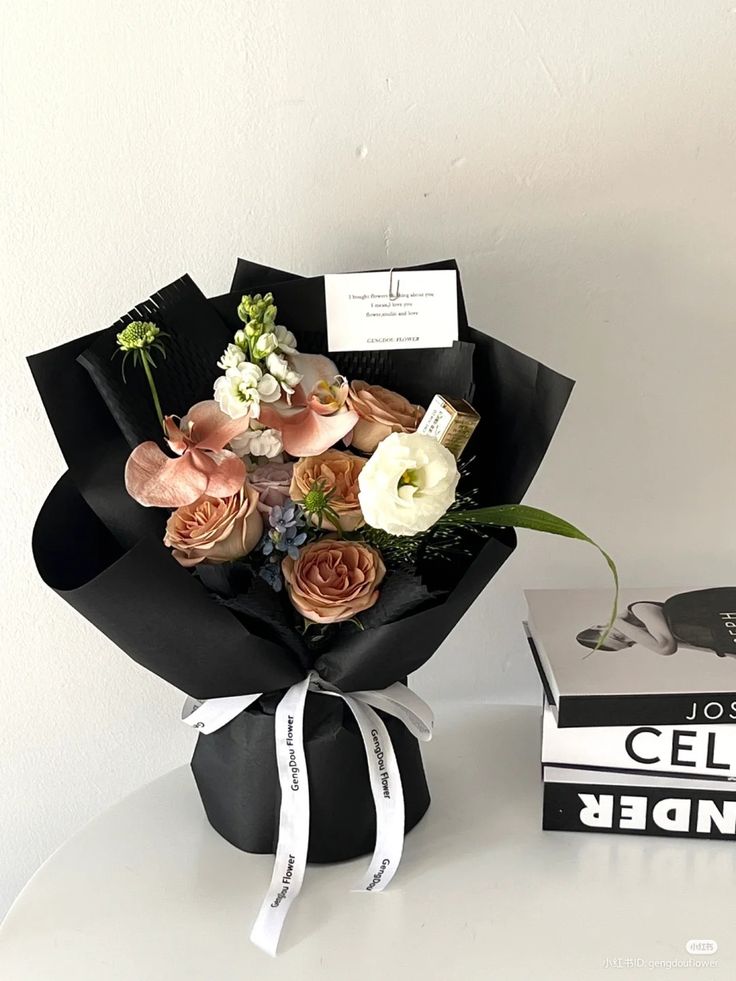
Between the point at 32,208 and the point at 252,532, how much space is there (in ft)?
1.32

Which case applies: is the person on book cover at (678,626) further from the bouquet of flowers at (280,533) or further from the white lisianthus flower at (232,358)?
the white lisianthus flower at (232,358)


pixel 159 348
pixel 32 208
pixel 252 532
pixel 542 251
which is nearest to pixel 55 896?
pixel 252 532

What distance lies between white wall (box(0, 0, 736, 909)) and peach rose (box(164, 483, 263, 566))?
0.95 feet

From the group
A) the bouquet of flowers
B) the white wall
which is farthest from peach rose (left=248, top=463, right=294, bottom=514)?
the white wall

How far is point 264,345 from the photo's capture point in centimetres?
76

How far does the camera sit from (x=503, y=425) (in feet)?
2.72

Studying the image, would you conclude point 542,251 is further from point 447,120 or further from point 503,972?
point 503,972

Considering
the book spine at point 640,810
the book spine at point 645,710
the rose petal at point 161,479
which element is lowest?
the book spine at point 640,810

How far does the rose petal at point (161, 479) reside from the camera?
2.37 ft

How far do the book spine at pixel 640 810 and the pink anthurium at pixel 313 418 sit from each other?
362 mm

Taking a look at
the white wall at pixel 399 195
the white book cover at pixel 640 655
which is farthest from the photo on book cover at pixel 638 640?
the white wall at pixel 399 195

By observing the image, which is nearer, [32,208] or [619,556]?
[32,208]

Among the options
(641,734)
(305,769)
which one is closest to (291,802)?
(305,769)

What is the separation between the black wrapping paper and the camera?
28.8 inches
